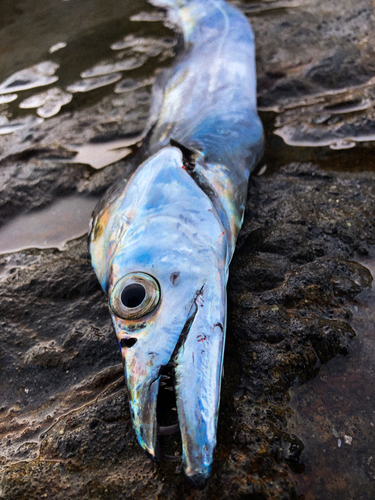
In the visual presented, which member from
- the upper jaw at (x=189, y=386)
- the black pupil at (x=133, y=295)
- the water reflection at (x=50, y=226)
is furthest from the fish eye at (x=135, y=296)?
the water reflection at (x=50, y=226)

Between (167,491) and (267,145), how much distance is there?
2.39 metres

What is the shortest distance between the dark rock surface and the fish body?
0.62 feet

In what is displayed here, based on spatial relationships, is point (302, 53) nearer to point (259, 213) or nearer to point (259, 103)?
point (259, 103)

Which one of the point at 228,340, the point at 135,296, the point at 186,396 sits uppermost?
the point at 135,296

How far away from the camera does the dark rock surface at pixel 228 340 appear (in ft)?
4.43

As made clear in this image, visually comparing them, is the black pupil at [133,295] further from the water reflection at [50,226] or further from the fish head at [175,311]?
the water reflection at [50,226]

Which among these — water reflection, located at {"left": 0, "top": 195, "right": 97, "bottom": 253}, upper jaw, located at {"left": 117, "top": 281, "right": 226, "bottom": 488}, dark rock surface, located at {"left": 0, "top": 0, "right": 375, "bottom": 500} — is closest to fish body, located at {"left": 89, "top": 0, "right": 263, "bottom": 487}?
upper jaw, located at {"left": 117, "top": 281, "right": 226, "bottom": 488}

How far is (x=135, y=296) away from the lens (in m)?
1.46

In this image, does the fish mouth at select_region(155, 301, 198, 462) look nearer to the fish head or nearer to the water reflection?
the fish head

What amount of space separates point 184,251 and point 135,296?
292 millimetres

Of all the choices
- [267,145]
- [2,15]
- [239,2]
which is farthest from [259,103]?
[2,15]

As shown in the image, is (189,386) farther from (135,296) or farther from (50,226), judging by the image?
(50,226)

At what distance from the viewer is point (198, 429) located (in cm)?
120

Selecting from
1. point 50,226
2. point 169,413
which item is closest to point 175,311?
point 169,413
